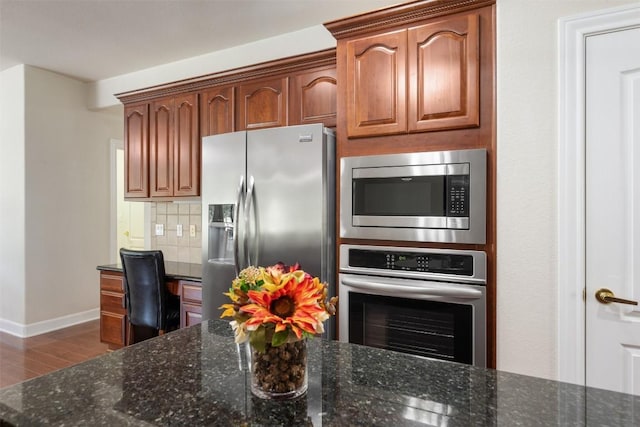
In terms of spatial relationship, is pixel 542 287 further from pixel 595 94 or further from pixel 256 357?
pixel 256 357

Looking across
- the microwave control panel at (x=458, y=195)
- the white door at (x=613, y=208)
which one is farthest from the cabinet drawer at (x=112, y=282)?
the white door at (x=613, y=208)

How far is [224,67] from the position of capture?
3660mm

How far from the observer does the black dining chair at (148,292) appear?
297cm

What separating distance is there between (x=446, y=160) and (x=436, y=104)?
0.30 m

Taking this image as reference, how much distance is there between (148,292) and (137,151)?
1431 millimetres

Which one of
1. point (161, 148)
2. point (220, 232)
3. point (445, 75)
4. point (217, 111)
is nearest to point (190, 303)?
point (220, 232)

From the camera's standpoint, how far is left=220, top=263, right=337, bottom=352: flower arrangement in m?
0.81

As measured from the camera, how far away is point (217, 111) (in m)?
3.24

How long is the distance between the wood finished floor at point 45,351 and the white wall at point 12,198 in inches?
13.6

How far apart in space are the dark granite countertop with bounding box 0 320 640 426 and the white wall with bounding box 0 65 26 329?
3.96m

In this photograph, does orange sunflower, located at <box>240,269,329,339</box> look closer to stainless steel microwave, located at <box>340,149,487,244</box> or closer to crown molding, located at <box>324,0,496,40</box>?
stainless steel microwave, located at <box>340,149,487,244</box>

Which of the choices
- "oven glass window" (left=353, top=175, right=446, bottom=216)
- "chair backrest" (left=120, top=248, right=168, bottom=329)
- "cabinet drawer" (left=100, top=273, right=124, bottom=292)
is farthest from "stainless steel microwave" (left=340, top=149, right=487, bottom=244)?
"cabinet drawer" (left=100, top=273, right=124, bottom=292)

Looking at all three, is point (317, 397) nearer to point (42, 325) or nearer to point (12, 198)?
point (42, 325)

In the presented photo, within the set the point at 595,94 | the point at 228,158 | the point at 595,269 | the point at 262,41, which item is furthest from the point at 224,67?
the point at 595,269
